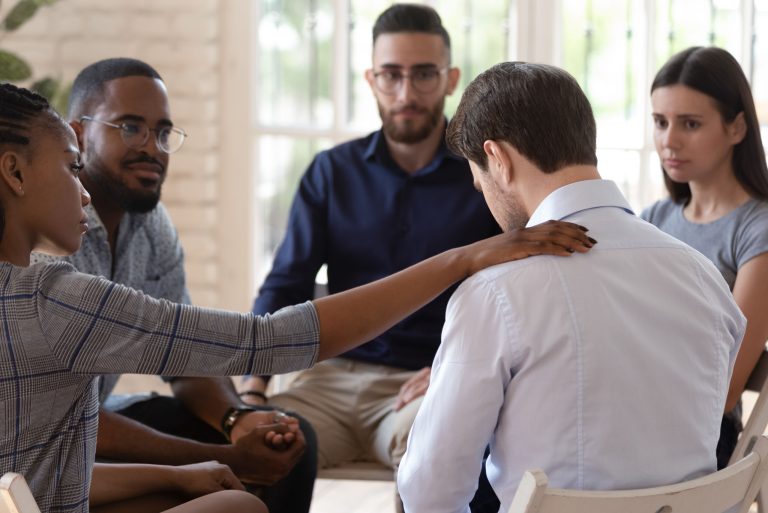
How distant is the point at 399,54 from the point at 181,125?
122cm

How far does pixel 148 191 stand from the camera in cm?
222

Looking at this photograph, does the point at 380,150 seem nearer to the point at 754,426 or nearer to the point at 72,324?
the point at 754,426

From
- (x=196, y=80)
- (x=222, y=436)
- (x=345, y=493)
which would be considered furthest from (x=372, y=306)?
(x=196, y=80)

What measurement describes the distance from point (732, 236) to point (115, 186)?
4.55ft

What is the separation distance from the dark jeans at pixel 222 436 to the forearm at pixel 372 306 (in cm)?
64

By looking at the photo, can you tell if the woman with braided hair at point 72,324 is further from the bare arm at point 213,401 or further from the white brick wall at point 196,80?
the white brick wall at point 196,80

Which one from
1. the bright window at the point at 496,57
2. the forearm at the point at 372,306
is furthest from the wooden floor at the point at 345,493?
the forearm at the point at 372,306

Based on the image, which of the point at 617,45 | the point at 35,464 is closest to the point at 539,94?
the point at 35,464

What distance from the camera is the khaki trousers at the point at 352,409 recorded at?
244cm

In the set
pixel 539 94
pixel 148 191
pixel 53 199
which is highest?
pixel 539 94

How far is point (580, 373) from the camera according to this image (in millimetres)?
1338

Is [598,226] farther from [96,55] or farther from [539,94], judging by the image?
[96,55]

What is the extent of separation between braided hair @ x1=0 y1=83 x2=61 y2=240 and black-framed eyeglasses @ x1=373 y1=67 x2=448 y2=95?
1481 mm

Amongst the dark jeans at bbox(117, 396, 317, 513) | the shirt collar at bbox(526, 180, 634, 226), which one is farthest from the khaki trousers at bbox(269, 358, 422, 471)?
the shirt collar at bbox(526, 180, 634, 226)
